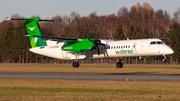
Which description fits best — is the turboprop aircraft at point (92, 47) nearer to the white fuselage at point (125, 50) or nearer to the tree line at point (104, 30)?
the white fuselage at point (125, 50)

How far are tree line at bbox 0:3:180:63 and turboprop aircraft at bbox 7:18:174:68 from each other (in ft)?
88.7

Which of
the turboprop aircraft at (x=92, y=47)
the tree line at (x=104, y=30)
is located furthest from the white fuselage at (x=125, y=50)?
the tree line at (x=104, y=30)

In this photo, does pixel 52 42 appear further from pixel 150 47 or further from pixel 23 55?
pixel 23 55

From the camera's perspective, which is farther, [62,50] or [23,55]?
[23,55]

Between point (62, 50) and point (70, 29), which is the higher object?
point (70, 29)

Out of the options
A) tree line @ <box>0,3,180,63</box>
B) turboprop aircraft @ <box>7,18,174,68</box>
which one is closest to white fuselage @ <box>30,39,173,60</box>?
turboprop aircraft @ <box>7,18,174,68</box>

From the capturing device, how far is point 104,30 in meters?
119

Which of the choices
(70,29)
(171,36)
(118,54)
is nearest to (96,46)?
(118,54)

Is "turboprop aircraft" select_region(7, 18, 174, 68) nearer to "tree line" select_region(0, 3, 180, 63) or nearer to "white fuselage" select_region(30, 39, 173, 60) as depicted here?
"white fuselage" select_region(30, 39, 173, 60)

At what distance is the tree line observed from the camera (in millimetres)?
87688

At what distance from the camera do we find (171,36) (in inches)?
3155

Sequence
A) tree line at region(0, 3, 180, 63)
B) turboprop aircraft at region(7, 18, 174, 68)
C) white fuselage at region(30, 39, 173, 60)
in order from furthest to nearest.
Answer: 1. tree line at region(0, 3, 180, 63)
2. turboprop aircraft at region(7, 18, 174, 68)
3. white fuselage at region(30, 39, 173, 60)

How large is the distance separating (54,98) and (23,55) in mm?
83286

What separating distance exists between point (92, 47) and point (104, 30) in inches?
3062
